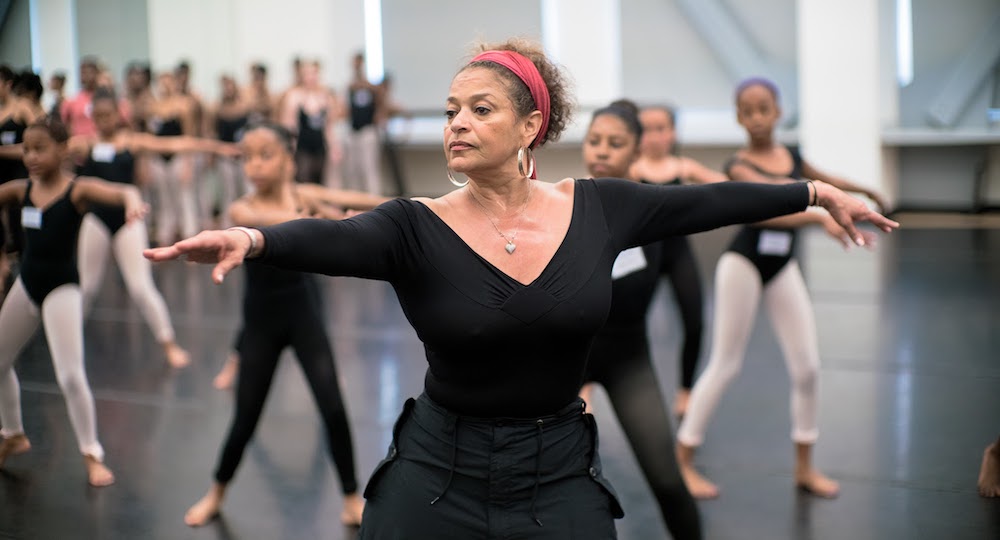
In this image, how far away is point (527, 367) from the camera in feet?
7.70

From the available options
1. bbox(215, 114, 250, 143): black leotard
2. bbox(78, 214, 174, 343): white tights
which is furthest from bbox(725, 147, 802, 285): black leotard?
bbox(215, 114, 250, 143): black leotard

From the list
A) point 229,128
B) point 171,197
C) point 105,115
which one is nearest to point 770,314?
point 105,115

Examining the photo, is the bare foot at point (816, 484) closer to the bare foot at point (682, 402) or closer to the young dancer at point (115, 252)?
the bare foot at point (682, 402)

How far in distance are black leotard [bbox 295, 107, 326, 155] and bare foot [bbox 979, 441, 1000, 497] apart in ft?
33.9

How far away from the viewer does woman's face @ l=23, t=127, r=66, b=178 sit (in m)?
4.80

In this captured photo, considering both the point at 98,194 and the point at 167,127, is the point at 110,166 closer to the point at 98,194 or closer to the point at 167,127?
the point at 98,194

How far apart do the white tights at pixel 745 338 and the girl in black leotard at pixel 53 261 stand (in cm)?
248

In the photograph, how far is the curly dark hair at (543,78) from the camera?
97.6 inches

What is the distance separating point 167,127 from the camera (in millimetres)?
13172

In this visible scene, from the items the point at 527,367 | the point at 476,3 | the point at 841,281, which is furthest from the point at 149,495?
the point at 476,3

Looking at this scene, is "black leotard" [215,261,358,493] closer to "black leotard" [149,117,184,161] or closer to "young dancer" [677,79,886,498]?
"young dancer" [677,79,886,498]

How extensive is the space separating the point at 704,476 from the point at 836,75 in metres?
9.14

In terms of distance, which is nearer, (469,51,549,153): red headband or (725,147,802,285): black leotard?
(469,51,549,153): red headband

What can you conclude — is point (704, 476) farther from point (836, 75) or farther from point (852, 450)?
point (836, 75)
